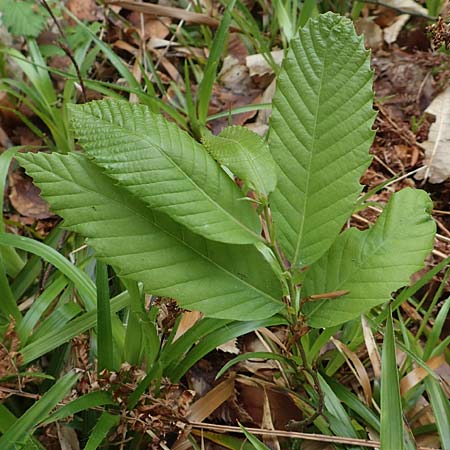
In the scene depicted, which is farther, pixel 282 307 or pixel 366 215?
pixel 366 215

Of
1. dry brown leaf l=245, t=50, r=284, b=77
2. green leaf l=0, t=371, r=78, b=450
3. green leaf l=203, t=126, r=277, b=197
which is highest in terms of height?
green leaf l=203, t=126, r=277, b=197

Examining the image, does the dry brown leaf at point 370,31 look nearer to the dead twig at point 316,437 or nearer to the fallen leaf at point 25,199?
the fallen leaf at point 25,199

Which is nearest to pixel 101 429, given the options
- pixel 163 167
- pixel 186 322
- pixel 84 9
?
pixel 186 322

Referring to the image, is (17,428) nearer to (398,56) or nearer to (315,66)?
(315,66)

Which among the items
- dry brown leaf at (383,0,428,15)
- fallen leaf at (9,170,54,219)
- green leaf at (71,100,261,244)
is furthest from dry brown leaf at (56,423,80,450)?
dry brown leaf at (383,0,428,15)

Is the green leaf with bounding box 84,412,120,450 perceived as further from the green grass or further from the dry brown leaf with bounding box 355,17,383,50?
the dry brown leaf with bounding box 355,17,383,50

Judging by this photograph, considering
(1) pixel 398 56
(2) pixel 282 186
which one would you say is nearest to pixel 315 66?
(2) pixel 282 186

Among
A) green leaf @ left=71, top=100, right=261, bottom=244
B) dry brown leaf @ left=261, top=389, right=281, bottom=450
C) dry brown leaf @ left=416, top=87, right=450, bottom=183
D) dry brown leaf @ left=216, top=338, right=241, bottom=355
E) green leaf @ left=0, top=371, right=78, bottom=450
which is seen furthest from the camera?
dry brown leaf @ left=416, top=87, right=450, bottom=183

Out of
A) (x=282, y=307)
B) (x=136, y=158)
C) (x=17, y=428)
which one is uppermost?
(x=136, y=158)
